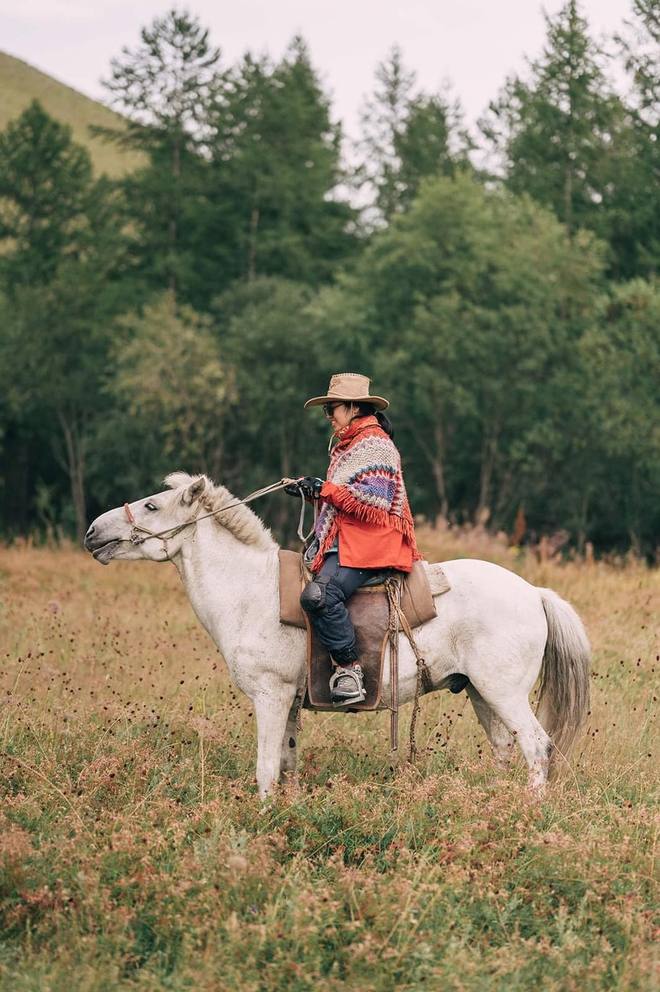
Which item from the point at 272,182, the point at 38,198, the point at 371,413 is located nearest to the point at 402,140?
the point at 272,182

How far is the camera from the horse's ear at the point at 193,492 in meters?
6.30

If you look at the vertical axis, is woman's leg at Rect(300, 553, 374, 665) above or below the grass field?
above

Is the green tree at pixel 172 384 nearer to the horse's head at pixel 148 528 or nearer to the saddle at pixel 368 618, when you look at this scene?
the horse's head at pixel 148 528

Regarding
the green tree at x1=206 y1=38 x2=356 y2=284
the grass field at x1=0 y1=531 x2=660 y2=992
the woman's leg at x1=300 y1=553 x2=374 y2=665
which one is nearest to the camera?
the grass field at x1=0 y1=531 x2=660 y2=992

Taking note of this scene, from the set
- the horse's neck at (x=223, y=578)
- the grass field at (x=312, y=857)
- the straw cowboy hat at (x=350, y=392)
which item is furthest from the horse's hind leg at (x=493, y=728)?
the straw cowboy hat at (x=350, y=392)

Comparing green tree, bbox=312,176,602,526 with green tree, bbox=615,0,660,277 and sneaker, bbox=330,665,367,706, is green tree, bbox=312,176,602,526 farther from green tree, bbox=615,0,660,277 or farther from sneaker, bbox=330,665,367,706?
sneaker, bbox=330,665,367,706

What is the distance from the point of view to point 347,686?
5.87 metres

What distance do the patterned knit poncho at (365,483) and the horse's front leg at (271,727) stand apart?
823 millimetres

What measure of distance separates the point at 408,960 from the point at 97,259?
123ft

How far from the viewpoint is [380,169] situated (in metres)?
42.7

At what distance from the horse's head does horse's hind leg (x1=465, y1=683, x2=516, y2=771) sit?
2.24m

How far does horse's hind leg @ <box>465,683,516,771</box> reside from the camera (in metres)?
6.35

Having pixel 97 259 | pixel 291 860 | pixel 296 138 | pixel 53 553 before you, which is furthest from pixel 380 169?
pixel 291 860

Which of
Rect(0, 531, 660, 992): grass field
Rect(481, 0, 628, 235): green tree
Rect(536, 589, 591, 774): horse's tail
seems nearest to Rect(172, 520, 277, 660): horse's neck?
Rect(0, 531, 660, 992): grass field
